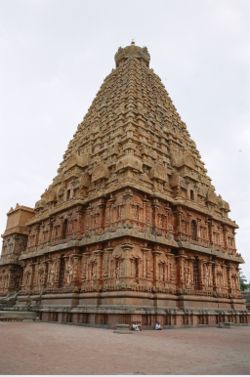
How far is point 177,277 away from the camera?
2512 cm

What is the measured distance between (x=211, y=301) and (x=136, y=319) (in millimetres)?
9600

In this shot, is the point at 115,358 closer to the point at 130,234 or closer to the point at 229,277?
the point at 130,234

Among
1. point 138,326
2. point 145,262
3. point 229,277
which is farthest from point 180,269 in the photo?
point 229,277

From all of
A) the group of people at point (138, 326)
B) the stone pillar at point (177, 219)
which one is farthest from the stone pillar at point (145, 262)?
the stone pillar at point (177, 219)

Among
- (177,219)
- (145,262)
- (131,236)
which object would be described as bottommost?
(145,262)

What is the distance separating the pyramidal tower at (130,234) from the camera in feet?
72.8

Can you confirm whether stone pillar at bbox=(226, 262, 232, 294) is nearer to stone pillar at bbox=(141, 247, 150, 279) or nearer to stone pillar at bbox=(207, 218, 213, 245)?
stone pillar at bbox=(207, 218, 213, 245)

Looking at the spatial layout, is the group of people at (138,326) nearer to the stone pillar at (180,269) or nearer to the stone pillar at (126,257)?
the stone pillar at (126,257)

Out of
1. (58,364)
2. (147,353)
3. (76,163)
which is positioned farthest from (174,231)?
(58,364)

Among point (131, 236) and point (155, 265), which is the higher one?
point (131, 236)

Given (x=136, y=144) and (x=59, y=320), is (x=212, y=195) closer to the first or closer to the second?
(x=136, y=144)

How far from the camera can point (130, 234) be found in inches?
845

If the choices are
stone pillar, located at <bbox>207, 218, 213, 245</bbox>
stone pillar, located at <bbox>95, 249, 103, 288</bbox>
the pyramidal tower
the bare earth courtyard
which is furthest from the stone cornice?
the bare earth courtyard

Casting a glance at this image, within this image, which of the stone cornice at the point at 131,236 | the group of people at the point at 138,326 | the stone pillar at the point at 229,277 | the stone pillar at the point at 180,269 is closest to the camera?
the group of people at the point at 138,326
